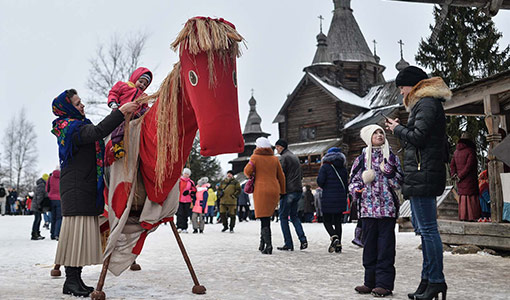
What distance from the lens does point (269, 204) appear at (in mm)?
8289

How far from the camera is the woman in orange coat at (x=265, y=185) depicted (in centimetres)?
825

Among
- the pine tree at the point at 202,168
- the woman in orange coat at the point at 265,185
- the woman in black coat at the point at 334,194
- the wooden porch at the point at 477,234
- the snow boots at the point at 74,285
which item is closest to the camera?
the snow boots at the point at 74,285

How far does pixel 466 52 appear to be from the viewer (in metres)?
27.9

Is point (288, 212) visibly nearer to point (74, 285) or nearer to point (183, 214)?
point (74, 285)

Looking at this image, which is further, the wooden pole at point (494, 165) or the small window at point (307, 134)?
the small window at point (307, 134)

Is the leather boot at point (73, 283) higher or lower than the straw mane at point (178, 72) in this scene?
lower

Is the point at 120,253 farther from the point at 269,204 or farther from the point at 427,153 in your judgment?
the point at 269,204

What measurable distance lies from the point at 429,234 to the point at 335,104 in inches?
1270

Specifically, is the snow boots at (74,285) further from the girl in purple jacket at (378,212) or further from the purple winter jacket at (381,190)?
the purple winter jacket at (381,190)

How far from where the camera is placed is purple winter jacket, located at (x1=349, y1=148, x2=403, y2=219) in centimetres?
469

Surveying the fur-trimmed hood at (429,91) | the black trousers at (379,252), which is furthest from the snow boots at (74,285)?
the fur-trimmed hood at (429,91)

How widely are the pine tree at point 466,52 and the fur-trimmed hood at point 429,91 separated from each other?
2321 cm

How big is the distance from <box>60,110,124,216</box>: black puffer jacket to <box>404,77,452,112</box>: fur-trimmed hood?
8.97 feet

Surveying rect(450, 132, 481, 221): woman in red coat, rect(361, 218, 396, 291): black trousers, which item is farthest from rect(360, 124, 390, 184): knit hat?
rect(450, 132, 481, 221): woman in red coat
